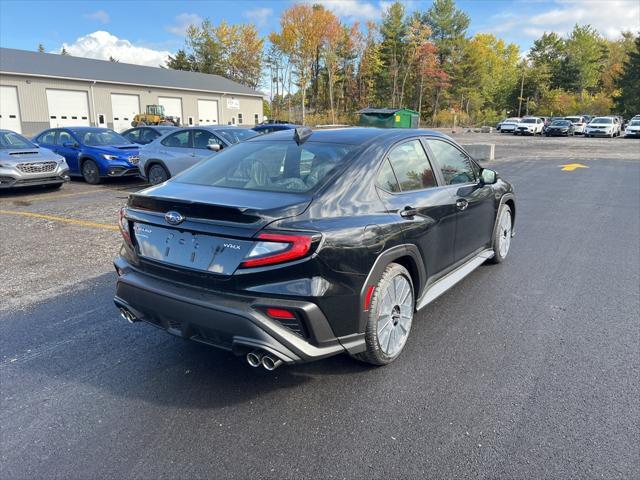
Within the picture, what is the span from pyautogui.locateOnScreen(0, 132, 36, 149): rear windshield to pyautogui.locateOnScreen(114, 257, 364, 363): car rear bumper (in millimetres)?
10413

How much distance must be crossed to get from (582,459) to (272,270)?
1865 mm

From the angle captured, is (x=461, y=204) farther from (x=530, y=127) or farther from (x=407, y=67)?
(x=407, y=67)

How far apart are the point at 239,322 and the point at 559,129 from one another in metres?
46.0

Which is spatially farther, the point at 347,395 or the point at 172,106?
the point at 172,106

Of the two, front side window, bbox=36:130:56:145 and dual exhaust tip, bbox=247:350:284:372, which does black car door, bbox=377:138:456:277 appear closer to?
dual exhaust tip, bbox=247:350:284:372

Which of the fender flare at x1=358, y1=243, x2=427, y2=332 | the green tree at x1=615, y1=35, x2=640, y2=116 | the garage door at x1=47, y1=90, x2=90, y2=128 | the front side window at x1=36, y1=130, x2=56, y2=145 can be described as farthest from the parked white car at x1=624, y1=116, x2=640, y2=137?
the garage door at x1=47, y1=90, x2=90, y2=128

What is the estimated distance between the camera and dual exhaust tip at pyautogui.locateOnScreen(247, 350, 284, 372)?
2713mm

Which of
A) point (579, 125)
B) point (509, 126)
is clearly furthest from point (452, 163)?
point (509, 126)

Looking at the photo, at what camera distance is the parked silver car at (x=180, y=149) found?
1073 cm

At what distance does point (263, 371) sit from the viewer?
11.1 ft

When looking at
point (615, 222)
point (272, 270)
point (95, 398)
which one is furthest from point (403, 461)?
point (615, 222)

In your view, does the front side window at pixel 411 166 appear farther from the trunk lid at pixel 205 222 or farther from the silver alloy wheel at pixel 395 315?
the trunk lid at pixel 205 222

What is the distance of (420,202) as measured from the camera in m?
3.67

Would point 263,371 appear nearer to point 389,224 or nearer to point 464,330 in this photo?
point 389,224
